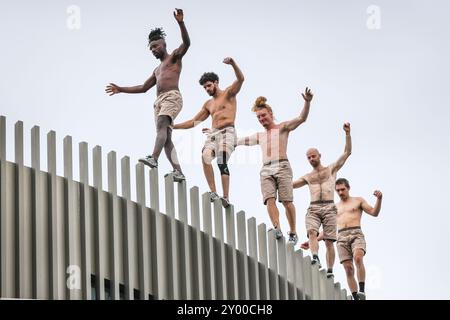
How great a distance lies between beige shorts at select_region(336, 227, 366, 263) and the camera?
29219 millimetres

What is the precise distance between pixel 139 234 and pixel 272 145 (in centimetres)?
389

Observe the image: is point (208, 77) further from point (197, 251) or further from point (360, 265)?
→ point (360, 265)

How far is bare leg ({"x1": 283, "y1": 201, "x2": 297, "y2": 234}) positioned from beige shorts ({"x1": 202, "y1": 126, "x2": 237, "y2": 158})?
1.39m

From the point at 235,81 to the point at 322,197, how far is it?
293cm

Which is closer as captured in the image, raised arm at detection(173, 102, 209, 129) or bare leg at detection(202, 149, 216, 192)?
bare leg at detection(202, 149, 216, 192)

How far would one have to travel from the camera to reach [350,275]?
29.1 m

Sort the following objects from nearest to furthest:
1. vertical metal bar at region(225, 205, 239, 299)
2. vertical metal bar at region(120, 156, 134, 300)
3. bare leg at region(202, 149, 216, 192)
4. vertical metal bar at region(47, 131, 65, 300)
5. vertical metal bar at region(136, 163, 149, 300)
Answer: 1. vertical metal bar at region(47, 131, 65, 300)
2. vertical metal bar at region(120, 156, 134, 300)
3. vertical metal bar at region(136, 163, 149, 300)
4. vertical metal bar at region(225, 205, 239, 299)
5. bare leg at region(202, 149, 216, 192)

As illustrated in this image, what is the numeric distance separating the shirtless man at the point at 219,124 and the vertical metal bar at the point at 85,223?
8.51 ft

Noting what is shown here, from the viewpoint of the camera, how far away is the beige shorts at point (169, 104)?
26109 millimetres

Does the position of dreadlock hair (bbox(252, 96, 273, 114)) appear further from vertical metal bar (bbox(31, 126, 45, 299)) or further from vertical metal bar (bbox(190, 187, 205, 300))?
vertical metal bar (bbox(31, 126, 45, 299))

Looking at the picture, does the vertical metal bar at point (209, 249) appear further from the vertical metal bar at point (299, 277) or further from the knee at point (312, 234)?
the knee at point (312, 234)

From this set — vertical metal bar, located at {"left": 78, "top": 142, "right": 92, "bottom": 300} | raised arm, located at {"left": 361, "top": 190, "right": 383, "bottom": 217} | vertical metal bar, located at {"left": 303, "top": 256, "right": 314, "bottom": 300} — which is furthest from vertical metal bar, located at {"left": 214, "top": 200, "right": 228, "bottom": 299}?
raised arm, located at {"left": 361, "top": 190, "right": 383, "bottom": 217}

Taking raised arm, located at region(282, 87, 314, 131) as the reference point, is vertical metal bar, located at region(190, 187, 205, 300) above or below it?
below

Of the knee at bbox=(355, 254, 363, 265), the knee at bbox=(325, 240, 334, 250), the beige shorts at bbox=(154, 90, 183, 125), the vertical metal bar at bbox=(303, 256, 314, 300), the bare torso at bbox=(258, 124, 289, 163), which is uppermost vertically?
the beige shorts at bbox=(154, 90, 183, 125)
